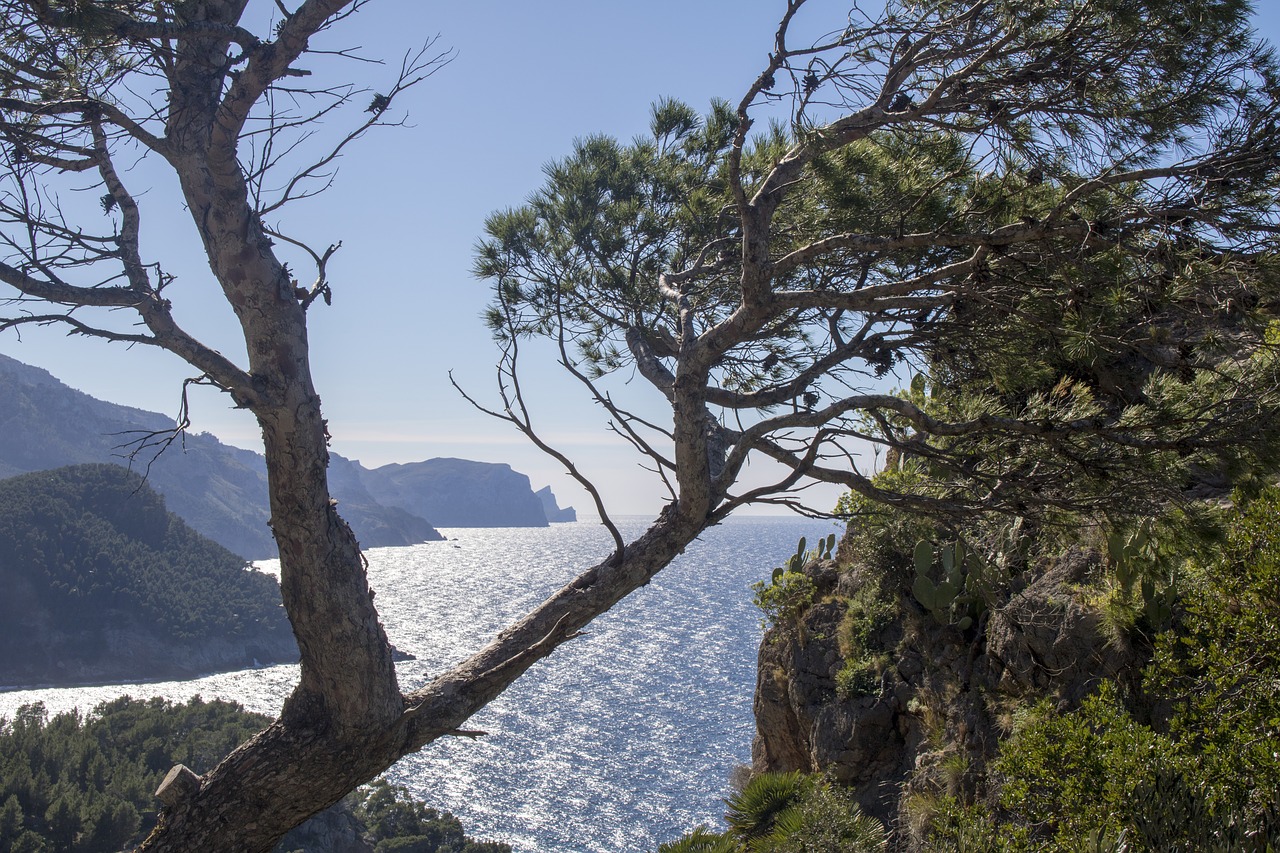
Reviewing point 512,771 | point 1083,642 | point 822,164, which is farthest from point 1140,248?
point 512,771

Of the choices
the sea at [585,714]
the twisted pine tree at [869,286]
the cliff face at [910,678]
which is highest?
the twisted pine tree at [869,286]

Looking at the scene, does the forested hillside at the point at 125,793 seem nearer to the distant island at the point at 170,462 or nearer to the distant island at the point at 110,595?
the distant island at the point at 110,595

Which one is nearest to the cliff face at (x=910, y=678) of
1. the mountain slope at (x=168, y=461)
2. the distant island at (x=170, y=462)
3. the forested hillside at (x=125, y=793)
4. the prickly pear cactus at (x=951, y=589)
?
the prickly pear cactus at (x=951, y=589)

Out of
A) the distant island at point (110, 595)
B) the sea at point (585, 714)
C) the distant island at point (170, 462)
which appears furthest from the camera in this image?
the distant island at point (170, 462)

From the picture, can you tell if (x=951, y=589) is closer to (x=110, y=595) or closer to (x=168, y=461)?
(x=110, y=595)

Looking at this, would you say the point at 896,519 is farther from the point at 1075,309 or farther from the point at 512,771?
the point at 512,771

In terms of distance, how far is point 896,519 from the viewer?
379cm

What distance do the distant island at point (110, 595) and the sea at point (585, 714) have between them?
13.3 feet

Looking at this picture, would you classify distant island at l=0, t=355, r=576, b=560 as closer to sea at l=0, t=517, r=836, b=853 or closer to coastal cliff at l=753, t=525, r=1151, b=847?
sea at l=0, t=517, r=836, b=853

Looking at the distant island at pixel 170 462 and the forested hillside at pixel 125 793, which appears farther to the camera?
the distant island at pixel 170 462

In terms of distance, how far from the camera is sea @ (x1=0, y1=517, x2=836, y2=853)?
105 feet

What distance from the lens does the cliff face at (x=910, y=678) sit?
6.27m

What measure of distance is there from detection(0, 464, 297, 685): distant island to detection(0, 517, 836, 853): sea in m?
4.05

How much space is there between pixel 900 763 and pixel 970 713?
1.45 meters
